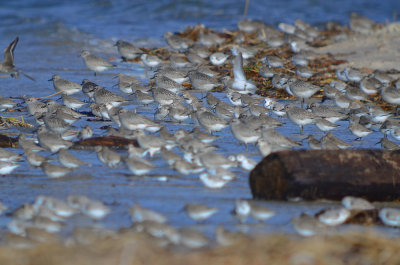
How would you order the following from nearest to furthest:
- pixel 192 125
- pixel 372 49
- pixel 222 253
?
pixel 222 253
pixel 192 125
pixel 372 49

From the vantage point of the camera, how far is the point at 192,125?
944cm

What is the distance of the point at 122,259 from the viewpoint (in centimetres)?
390

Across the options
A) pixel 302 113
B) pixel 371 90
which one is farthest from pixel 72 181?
pixel 371 90

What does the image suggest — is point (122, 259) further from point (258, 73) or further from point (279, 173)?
point (258, 73)

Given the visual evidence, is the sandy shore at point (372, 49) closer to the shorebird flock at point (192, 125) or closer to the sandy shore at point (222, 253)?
the shorebird flock at point (192, 125)

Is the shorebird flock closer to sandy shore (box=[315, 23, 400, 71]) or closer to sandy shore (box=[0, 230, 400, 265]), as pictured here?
sandy shore (box=[0, 230, 400, 265])

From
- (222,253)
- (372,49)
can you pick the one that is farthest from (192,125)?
(372,49)

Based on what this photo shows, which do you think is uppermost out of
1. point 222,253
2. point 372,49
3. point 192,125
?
point 222,253

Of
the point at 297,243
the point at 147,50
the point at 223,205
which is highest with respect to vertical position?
the point at 297,243

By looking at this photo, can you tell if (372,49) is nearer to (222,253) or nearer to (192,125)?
(192,125)

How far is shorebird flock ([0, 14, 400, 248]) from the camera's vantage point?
5062mm

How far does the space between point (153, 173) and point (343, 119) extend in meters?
4.16

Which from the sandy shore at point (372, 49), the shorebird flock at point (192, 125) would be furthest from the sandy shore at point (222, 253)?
the sandy shore at point (372, 49)

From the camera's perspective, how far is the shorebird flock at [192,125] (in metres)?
5.06
